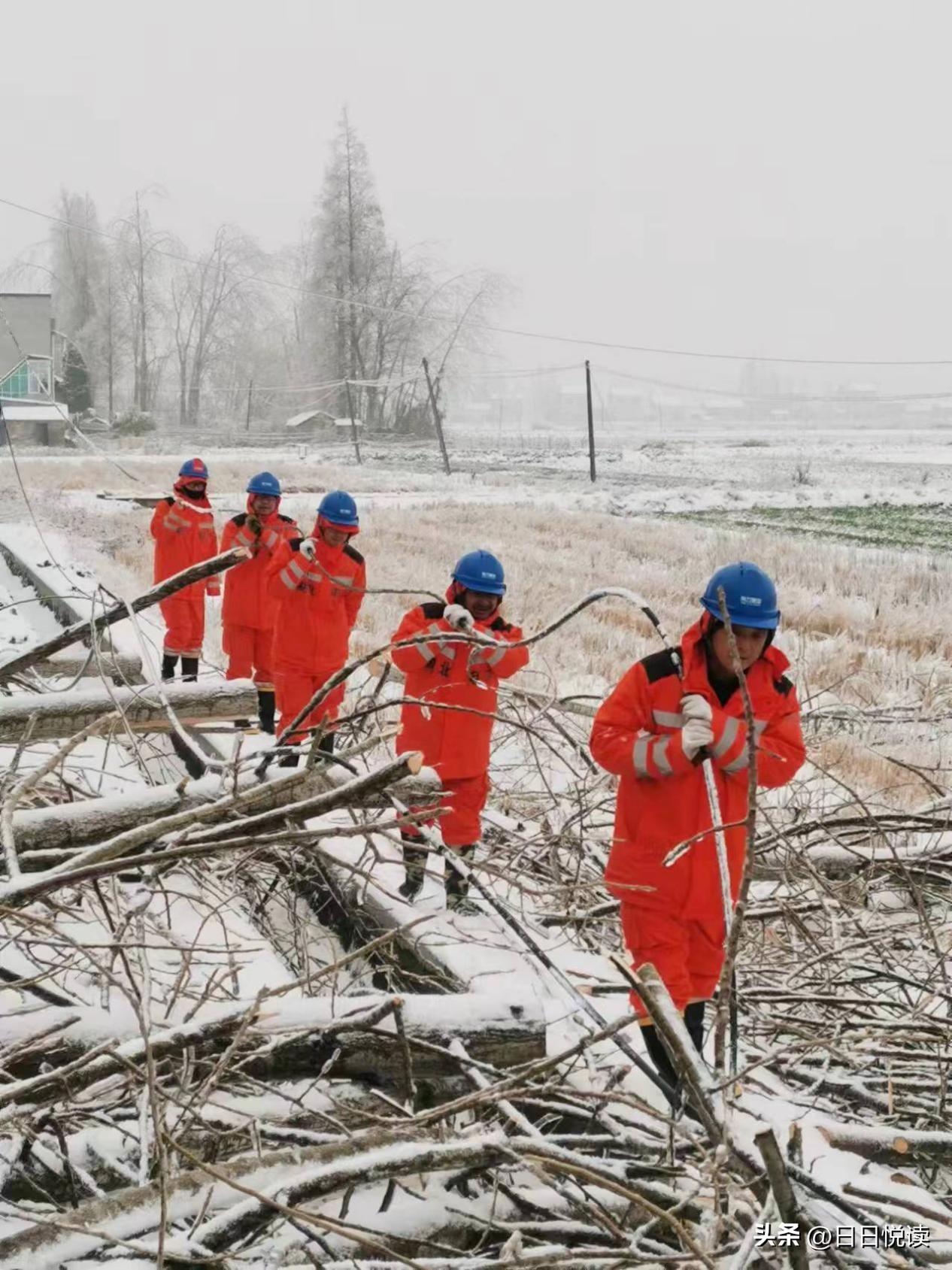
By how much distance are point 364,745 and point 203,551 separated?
6.75 m

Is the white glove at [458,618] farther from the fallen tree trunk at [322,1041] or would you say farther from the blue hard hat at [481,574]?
the fallen tree trunk at [322,1041]

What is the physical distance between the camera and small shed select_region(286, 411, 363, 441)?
197 ft

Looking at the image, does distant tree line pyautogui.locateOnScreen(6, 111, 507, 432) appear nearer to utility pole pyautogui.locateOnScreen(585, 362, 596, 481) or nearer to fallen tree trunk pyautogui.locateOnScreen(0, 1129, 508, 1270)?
utility pole pyautogui.locateOnScreen(585, 362, 596, 481)

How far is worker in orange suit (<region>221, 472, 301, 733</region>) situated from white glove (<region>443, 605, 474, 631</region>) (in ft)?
9.76

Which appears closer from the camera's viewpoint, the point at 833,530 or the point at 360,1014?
the point at 360,1014

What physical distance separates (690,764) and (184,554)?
612 centimetres

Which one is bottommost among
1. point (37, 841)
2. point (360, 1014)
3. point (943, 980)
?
point (943, 980)

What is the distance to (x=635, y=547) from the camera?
18062 mm

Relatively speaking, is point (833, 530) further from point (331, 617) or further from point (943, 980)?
point (943, 980)

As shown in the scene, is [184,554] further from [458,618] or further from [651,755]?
[651,755]

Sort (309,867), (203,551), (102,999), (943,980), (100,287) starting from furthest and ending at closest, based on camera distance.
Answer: (100,287), (203,551), (309,867), (943,980), (102,999)

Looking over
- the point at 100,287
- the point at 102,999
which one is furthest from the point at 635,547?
the point at 100,287

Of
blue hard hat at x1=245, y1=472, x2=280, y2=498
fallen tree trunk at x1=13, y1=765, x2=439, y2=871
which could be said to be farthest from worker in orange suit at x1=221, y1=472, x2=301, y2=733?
fallen tree trunk at x1=13, y1=765, x2=439, y2=871

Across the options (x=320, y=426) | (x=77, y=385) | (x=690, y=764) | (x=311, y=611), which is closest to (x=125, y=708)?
(x=690, y=764)
